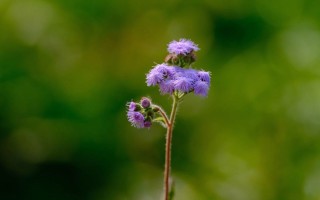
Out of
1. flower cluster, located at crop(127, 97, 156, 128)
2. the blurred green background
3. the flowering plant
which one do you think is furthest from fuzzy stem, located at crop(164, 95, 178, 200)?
the blurred green background

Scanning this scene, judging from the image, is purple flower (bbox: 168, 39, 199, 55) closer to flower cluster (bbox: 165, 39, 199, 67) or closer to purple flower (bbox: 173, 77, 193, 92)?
flower cluster (bbox: 165, 39, 199, 67)

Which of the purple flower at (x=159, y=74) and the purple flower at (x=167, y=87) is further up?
the purple flower at (x=159, y=74)

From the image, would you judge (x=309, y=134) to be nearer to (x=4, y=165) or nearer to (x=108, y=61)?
(x=108, y=61)

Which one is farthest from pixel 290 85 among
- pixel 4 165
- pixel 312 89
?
pixel 4 165

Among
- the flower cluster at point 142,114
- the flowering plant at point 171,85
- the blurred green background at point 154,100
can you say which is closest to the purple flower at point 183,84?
the flowering plant at point 171,85

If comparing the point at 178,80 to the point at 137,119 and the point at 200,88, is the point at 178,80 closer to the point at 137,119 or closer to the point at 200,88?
the point at 200,88

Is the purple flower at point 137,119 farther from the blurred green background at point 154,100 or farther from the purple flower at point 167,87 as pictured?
the blurred green background at point 154,100

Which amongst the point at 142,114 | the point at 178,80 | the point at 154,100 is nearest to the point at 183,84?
the point at 178,80
